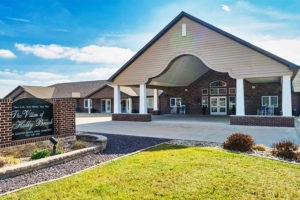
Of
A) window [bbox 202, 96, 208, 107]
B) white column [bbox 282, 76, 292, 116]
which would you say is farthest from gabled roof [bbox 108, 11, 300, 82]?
window [bbox 202, 96, 208, 107]

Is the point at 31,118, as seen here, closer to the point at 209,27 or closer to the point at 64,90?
Result: the point at 209,27

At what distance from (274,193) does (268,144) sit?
462 centimetres

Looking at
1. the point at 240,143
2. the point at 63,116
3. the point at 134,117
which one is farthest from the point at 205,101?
the point at 63,116

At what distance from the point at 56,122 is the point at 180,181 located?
16.1 feet

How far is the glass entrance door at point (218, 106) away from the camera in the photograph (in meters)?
21.9

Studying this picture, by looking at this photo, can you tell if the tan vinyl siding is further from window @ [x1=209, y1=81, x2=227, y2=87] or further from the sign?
the sign

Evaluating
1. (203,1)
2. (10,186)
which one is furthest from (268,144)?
(10,186)

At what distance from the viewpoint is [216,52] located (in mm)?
13508

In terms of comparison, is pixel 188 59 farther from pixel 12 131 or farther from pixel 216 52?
pixel 12 131

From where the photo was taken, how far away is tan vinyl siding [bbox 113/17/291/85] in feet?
40.5

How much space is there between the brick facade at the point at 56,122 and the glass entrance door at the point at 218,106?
17.5 metres

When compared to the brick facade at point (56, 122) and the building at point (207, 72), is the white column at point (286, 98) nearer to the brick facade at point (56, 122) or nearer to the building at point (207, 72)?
the building at point (207, 72)

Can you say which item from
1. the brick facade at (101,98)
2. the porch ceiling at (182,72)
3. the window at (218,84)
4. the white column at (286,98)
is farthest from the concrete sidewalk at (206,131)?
the brick facade at (101,98)

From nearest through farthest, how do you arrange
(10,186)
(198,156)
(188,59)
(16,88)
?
1. (10,186)
2. (198,156)
3. (188,59)
4. (16,88)
